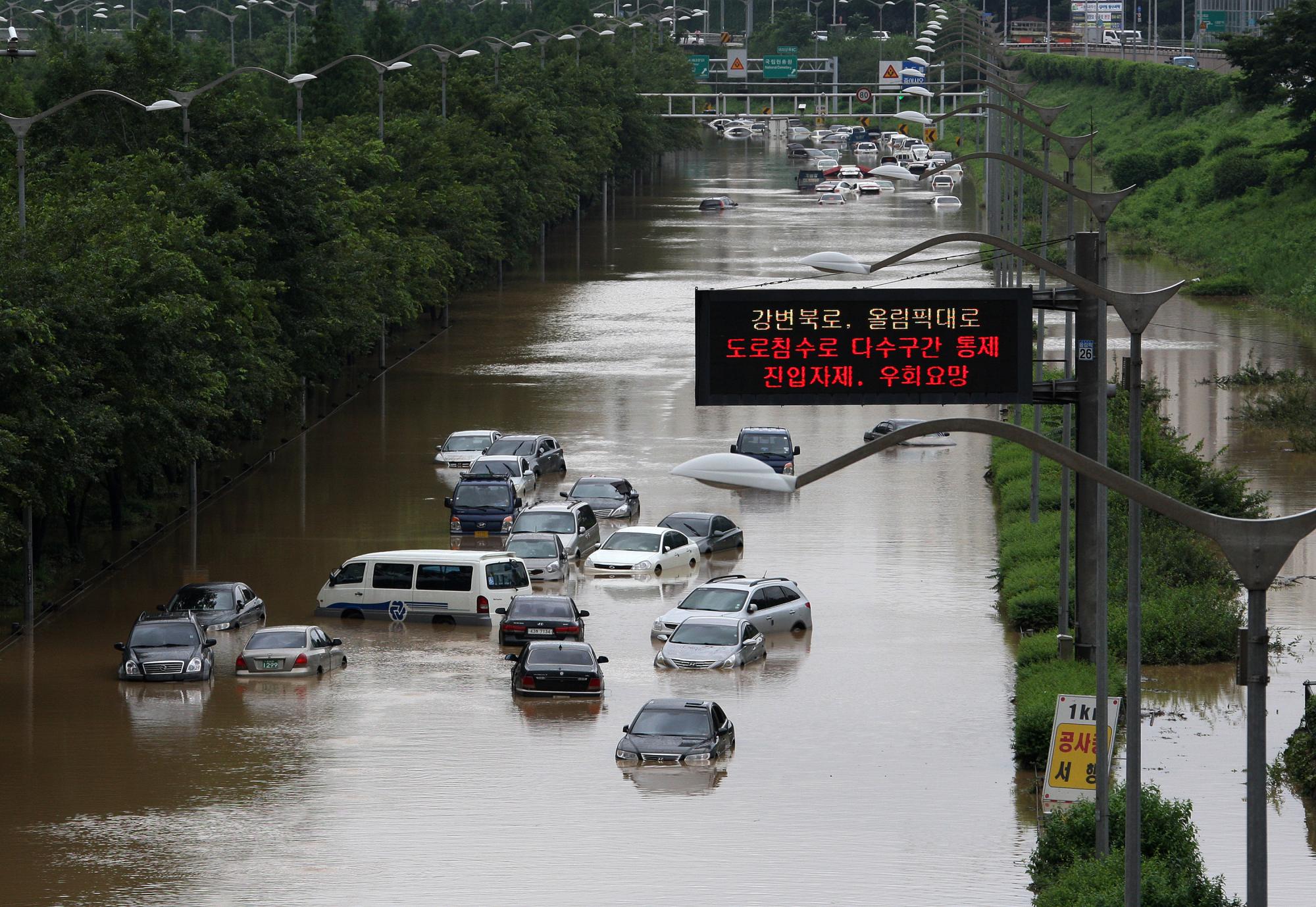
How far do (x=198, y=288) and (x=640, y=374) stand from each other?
1150 inches

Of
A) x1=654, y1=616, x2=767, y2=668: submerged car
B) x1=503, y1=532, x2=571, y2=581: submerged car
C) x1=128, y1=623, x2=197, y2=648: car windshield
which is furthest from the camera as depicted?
x1=503, y1=532, x2=571, y2=581: submerged car

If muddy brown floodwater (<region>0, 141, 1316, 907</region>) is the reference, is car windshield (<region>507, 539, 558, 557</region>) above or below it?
above

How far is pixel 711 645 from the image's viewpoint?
3662 centimetres

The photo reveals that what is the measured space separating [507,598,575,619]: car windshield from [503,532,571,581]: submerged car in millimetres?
4867

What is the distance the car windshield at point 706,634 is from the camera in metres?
36.7

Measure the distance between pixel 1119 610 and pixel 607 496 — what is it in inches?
704

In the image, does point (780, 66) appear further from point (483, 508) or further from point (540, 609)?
point (540, 609)

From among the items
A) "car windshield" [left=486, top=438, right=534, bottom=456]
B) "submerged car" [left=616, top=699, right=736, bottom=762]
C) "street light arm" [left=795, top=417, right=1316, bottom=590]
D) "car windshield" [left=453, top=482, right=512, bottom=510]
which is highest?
"street light arm" [left=795, top=417, right=1316, bottom=590]

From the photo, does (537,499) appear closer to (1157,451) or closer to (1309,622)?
(1157,451)

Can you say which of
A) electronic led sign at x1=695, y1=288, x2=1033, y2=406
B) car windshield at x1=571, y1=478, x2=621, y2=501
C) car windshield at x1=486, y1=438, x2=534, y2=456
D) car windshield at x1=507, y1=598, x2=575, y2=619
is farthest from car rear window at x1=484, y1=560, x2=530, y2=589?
electronic led sign at x1=695, y1=288, x2=1033, y2=406

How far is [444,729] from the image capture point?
32000 millimetres

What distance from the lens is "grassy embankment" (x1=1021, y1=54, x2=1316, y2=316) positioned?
96.4 meters

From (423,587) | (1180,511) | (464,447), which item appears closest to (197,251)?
(423,587)

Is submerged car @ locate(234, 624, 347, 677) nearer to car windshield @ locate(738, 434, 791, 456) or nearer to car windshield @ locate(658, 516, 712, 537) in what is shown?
car windshield @ locate(658, 516, 712, 537)
